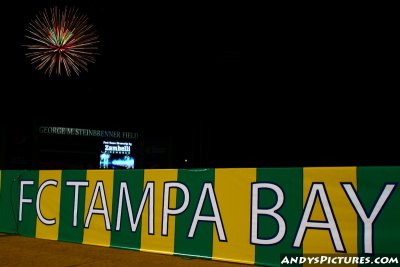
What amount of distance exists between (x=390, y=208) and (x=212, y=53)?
91.9ft

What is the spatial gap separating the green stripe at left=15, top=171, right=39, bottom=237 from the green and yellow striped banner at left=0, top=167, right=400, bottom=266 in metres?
0.01

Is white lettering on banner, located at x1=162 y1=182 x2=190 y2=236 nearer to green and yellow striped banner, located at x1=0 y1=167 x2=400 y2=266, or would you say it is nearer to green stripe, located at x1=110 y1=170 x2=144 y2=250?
green and yellow striped banner, located at x1=0 y1=167 x2=400 y2=266

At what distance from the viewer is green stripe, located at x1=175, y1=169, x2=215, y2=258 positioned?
4.53 meters

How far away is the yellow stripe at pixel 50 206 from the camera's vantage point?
225 inches

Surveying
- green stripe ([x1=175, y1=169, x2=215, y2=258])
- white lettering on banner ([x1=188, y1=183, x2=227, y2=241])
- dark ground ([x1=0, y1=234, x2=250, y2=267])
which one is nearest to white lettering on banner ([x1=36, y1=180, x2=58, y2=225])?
dark ground ([x1=0, y1=234, x2=250, y2=267])

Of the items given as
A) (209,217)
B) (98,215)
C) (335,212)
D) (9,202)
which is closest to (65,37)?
(9,202)

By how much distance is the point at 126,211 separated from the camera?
508 cm

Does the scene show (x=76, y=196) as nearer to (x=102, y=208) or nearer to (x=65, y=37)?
(x=102, y=208)

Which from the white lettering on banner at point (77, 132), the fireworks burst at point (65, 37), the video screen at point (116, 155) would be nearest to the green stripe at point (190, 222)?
the fireworks burst at point (65, 37)

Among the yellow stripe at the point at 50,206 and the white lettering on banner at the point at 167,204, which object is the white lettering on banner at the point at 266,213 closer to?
the white lettering on banner at the point at 167,204

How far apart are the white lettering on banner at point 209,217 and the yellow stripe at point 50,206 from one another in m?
2.00

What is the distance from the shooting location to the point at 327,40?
32.9 metres

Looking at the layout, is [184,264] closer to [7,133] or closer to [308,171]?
[308,171]

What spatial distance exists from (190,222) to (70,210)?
68.8 inches
